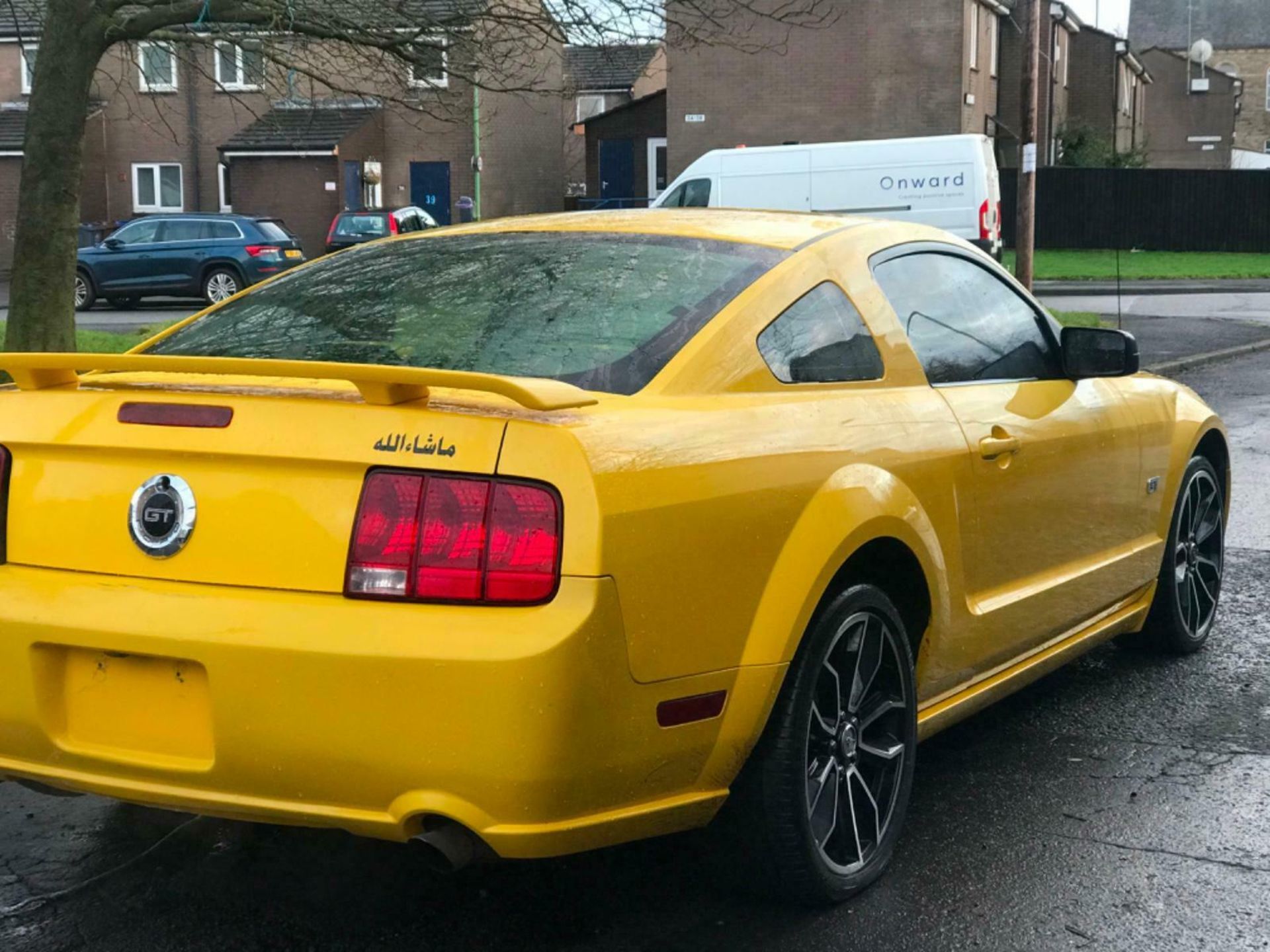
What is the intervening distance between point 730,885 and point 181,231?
2619 centimetres

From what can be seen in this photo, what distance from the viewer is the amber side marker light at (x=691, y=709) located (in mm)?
3125

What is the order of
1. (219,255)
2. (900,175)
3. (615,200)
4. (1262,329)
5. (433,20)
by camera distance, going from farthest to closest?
(615,200) < (219,255) < (900,175) < (1262,329) < (433,20)

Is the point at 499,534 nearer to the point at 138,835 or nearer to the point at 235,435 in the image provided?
the point at 235,435

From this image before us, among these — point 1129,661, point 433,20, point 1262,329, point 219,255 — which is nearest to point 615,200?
point 219,255

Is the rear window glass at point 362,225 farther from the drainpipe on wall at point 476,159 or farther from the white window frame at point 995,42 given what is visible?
the white window frame at point 995,42

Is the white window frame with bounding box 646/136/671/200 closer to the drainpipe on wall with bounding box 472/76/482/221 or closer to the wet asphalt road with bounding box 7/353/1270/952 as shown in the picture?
the drainpipe on wall with bounding box 472/76/482/221

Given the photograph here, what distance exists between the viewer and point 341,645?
297 cm

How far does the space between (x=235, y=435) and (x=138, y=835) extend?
1.43 m

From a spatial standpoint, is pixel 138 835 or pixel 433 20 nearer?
pixel 138 835

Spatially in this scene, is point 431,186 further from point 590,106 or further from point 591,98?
point 590,106

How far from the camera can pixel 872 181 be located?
969 inches

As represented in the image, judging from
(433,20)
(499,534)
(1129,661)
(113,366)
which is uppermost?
(433,20)

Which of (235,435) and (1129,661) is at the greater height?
(235,435)

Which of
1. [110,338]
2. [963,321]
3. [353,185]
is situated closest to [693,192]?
[110,338]
